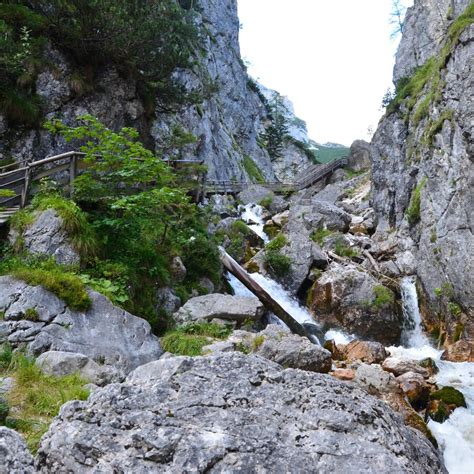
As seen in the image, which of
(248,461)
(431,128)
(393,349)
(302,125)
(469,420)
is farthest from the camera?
(302,125)

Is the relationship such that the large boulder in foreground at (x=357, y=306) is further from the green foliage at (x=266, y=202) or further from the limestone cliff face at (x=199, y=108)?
the green foliage at (x=266, y=202)

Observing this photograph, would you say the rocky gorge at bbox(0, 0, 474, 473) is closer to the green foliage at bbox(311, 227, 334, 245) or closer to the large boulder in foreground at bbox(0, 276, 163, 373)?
the large boulder in foreground at bbox(0, 276, 163, 373)

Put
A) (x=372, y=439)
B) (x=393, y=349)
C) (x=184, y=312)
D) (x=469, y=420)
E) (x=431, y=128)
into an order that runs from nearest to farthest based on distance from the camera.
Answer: (x=372, y=439), (x=469, y=420), (x=184, y=312), (x=393, y=349), (x=431, y=128)

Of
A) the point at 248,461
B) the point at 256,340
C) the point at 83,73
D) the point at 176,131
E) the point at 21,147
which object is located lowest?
the point at 256,340

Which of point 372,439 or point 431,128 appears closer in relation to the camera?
point 372,439

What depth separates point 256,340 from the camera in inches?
335

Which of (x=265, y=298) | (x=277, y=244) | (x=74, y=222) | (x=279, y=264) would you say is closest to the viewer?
(x=74, y=222)

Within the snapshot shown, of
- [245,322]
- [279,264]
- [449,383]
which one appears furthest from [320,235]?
[245,322]

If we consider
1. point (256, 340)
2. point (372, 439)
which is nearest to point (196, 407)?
point (372, 439)

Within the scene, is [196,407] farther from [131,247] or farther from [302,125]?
[302,125]

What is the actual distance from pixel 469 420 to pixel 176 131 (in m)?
15.9

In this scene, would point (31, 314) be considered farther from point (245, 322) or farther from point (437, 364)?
point (437, 364)

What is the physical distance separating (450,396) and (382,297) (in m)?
6.29

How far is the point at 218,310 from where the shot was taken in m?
9.60
